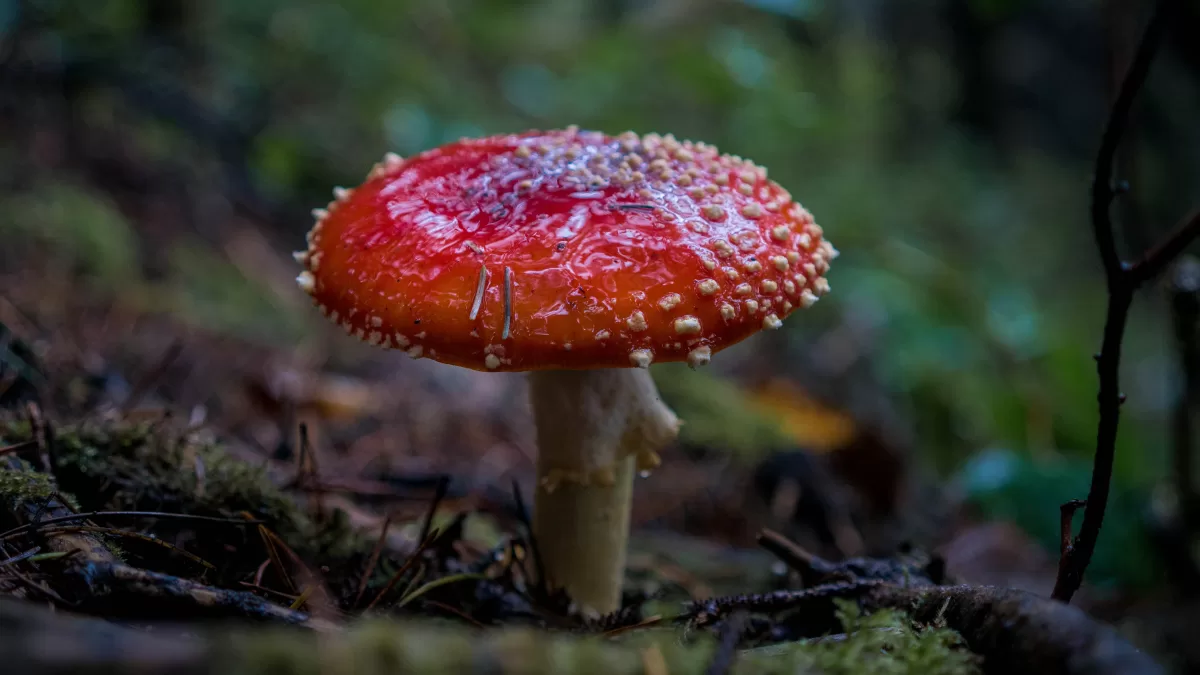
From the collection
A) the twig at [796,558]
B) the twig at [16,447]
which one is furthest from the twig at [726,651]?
the twig at [16,447]

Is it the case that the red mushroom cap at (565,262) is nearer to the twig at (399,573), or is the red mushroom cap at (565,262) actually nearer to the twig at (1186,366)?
the twig at (399,573)

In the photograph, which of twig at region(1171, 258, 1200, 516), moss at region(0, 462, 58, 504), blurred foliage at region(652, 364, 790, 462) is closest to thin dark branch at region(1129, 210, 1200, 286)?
twig at region(1171, 258, 1200, 516)

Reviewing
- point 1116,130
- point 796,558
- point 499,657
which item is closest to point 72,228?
point 796,558

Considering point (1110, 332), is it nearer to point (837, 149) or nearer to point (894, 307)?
point (894, 307)

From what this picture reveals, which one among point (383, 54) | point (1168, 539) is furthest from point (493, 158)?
point (383, 54)

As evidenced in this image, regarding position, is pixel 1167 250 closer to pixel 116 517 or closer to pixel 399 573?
pixel 399 573

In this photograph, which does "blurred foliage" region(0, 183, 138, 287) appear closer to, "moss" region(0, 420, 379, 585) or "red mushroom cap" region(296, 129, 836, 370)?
"moss" region(0, 420, 379, 585)
